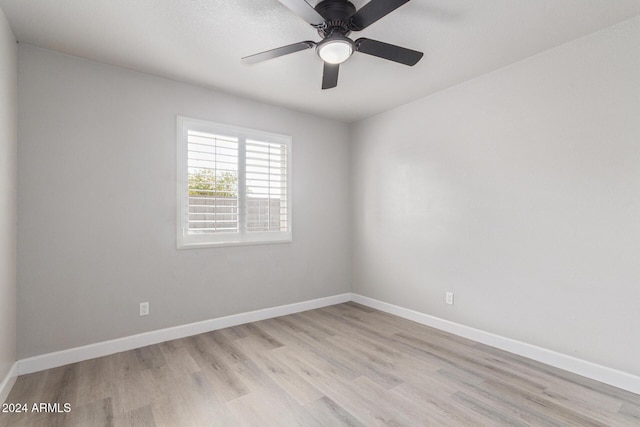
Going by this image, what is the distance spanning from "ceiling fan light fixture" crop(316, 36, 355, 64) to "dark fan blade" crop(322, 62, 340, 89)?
16 centimetres

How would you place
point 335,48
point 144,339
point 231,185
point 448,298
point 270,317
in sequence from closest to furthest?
point 335,48 → point 144,339 → point 448,298 → point 231,185 → point 270,317

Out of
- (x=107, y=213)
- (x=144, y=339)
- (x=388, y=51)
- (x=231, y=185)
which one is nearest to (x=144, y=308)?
(x=144, y=339)

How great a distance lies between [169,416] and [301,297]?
2209mm

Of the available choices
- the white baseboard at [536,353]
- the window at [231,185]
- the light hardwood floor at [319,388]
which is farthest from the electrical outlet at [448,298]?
the window at [231,185]

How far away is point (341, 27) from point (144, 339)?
9.97ft

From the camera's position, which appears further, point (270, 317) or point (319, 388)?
point (270, 317)

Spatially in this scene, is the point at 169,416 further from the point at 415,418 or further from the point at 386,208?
the point at 386,208

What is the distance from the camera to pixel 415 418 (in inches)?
72.4

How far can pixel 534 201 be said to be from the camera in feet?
8.56

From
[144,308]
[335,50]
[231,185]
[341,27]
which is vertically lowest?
[144,308]

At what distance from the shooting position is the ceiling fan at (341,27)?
5.62 ft

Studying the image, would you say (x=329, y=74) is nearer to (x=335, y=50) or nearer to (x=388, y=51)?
(x=335, y=50)

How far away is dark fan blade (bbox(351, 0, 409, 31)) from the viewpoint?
1660 millimetres

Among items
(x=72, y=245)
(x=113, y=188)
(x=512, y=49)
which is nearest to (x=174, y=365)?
(x=72, y=245)
